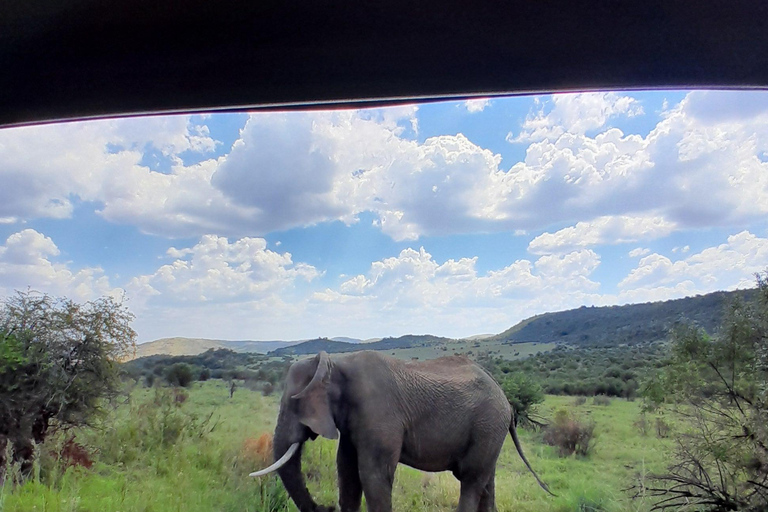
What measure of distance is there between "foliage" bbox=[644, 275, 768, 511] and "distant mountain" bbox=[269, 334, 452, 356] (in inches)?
60.0

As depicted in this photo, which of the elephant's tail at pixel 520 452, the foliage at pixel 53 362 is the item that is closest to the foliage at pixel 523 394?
the elephant's tail at pixel 520 452

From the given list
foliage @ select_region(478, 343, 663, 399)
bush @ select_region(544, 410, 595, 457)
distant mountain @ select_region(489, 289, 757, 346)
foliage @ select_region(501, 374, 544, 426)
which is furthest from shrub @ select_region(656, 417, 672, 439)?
foliage @ select_region(501, 374, 544, 426)

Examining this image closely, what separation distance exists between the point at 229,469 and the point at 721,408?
2989 millimetres

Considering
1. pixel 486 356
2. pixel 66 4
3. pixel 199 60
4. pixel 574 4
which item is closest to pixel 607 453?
pixel 486 356

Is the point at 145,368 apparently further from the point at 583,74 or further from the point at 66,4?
the point at 583,74

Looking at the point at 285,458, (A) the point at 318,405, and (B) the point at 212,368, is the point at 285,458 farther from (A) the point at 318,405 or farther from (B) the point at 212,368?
(B) the point at 212,368

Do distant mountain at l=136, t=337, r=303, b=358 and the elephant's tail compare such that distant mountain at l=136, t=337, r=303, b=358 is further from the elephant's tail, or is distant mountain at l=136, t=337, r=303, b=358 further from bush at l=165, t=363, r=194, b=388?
the elephant's tail

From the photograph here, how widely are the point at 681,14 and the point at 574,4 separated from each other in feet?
1.42

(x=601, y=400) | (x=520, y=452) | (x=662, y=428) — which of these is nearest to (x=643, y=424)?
(x=662, y=428)

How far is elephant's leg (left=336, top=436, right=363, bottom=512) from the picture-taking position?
273 cm

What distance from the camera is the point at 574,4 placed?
69.7 inches

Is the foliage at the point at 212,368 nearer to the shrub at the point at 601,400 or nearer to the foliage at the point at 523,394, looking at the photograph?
the foliage at the point at 523,394

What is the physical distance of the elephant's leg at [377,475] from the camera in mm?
2475

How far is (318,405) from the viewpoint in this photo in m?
2.48
